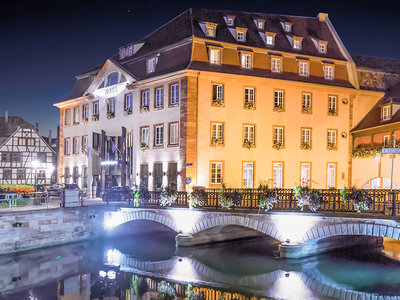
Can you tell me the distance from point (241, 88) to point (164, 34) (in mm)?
7626

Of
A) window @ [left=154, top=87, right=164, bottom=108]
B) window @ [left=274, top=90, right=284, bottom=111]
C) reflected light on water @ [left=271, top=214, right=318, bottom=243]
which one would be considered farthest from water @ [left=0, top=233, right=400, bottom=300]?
window @ [left=274, top=90, right=284, bottom=111]

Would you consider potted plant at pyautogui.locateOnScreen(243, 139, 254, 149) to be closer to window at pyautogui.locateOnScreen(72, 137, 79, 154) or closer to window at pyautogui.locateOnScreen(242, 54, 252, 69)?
window at pyautogui.locateOnScreen(242, 54, 252, 69)

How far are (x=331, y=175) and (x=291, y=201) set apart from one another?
45.6 feet

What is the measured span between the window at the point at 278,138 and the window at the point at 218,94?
4.59 metres

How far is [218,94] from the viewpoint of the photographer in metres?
31.6

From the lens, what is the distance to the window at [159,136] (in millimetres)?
32719

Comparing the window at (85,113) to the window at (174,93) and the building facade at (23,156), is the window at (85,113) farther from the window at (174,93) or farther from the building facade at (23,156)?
the building facade at (23,156)

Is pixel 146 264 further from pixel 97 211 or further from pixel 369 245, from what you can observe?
pixel 369 245

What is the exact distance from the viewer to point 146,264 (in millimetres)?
22719

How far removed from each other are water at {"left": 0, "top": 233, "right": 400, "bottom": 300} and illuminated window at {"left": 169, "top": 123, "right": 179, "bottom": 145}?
298 inches

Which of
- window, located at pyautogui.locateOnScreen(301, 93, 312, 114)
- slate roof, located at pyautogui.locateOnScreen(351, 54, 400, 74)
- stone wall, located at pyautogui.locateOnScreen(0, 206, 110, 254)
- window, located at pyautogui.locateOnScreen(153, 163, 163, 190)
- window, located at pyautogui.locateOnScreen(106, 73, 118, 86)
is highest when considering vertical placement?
slate roof, located at pyautogui.locateOnScreen(351, 54, 400, 74)

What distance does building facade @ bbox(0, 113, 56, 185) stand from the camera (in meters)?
53.5

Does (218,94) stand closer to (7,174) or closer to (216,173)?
(216,173)

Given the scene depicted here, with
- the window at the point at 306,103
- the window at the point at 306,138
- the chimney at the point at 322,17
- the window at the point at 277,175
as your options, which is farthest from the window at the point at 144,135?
the chimney at the point at 322,17
